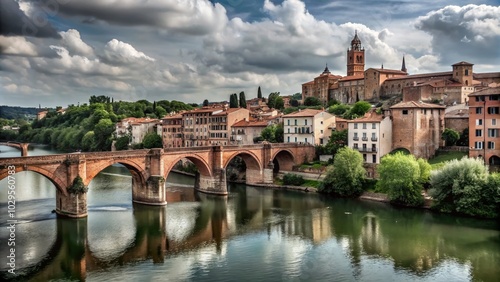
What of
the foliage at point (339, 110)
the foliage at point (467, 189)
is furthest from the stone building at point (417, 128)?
the foliage at point (339, 110)

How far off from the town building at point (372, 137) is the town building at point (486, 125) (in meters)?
8.28

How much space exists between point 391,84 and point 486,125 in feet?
137

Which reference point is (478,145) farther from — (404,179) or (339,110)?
(339,110)

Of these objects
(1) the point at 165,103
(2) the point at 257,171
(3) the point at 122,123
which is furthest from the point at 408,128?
(1) the point at 165,103

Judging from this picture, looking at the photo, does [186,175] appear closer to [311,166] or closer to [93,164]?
[311,166]

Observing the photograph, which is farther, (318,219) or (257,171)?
(257,171)

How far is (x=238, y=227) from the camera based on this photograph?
31.5 metres

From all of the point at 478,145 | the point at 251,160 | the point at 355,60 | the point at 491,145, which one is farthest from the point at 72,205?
the point at 355,60

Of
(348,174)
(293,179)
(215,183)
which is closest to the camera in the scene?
(348,174)

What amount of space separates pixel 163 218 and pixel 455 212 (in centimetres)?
2195

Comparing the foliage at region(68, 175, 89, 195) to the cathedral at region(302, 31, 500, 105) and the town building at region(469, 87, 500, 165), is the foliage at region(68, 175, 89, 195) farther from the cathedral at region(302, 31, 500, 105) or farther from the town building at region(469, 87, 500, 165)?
the cathedral at region(302, 31, 500, 105)

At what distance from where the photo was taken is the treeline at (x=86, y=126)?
83.4 meters

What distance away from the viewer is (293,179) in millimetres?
47438

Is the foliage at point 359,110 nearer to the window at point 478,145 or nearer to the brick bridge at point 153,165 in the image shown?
the brick bridge at point 153,165
